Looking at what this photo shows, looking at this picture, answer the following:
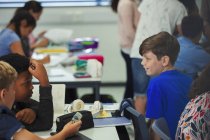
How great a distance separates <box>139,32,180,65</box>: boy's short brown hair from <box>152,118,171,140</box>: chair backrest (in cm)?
29

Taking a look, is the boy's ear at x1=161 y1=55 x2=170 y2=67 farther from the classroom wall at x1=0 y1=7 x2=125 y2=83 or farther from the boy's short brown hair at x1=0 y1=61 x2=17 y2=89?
the classroom wall at x1=0 y1=7 x2=125 y2=83

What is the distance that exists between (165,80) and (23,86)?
2.34 ft

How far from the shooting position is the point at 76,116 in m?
2.22

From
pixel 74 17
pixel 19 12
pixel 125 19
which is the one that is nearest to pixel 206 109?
pixel 125 19

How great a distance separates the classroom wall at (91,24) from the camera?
5684 mm

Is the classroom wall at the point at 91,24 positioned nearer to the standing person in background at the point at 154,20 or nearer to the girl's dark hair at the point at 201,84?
the standing person in background at the point at 154,20

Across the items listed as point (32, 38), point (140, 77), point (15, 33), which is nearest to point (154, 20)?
point (140, 77)

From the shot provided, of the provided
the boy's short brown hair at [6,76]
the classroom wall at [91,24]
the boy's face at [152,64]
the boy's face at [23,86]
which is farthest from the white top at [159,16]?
the classroom wall at [91,24]

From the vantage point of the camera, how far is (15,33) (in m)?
3.80

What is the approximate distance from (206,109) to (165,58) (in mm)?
365

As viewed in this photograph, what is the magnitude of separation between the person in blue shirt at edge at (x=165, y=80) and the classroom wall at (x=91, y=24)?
348cm

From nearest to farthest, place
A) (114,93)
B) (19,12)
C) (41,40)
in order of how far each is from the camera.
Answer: (19,12) → (41,40) → (114,93)

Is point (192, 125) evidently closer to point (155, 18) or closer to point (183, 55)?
point (183, 55)

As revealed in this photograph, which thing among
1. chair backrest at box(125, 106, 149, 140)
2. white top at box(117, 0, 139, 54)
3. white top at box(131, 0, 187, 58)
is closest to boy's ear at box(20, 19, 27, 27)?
white top at box(117, 0, 139, 54)
